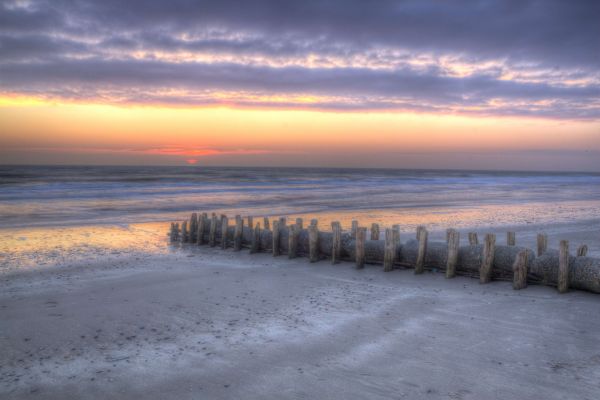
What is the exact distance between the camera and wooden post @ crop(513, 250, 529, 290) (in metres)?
8.67

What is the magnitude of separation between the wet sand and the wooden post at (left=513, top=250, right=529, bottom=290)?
22cm

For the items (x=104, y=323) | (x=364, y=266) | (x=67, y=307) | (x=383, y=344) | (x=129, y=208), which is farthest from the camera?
(x=129, y=208)

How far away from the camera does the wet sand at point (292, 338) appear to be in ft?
17.0

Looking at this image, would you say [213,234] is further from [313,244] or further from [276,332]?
[276,332]

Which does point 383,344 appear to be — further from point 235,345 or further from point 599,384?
point 599,384

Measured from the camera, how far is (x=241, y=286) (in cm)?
954

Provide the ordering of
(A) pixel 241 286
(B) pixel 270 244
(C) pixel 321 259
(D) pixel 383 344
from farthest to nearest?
(B) pixel 270 244, (C) pixel 321 259, (A) pixel 241 286, (D) pixel 383 344

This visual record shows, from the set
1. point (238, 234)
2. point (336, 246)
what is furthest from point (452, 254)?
point (238, 234)

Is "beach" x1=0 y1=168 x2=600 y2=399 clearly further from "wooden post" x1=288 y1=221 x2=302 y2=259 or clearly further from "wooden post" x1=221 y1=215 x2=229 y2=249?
"wooden post" x1=221 y1=215 x2=229 y2=249

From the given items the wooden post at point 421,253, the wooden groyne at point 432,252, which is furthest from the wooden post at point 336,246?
the wooden post at point 421,253

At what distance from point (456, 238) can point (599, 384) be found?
4647 millimetres

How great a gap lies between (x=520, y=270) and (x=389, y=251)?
8.96ft

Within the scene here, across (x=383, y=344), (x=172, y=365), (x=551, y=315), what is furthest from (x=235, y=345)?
(x=551, y=315)

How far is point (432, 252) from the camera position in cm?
1034
